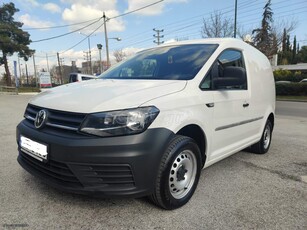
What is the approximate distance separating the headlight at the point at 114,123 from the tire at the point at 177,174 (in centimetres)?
41

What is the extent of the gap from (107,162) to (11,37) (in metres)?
45.5

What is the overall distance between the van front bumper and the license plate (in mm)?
68

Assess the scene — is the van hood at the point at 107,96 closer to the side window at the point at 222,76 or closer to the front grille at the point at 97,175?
the side window at the point at 222,76

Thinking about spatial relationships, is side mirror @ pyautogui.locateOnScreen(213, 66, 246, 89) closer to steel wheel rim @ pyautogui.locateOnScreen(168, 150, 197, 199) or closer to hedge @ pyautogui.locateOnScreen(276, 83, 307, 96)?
steel wheel rim @ pyautogui.locateOnScreen(168, 150, 197, 199)

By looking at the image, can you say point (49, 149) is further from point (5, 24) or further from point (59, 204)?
point (5, 24)

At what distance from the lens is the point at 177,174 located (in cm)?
287

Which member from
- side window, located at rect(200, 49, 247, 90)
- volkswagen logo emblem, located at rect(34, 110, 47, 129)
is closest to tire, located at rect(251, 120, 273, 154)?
side window, located at rect(200, 49, 247, 90)

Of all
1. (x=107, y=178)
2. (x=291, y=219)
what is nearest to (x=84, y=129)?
(x=107, y=178)

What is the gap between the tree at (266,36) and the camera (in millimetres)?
33812

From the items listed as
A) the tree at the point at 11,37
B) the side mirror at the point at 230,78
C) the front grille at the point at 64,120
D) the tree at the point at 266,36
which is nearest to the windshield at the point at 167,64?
the side mirror at the point at 230,78

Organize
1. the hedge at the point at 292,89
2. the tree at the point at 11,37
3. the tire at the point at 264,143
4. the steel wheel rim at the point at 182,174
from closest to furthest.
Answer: the steel wheel rim at the point at 182,174 < the tire at the point at 264,143 < the hedge at the point at 292,89 < the tree at the point at 11,37

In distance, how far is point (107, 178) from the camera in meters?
2.42

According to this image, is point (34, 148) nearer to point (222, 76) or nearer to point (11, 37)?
point (222, 76)

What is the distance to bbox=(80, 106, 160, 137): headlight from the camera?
7.82 feet
